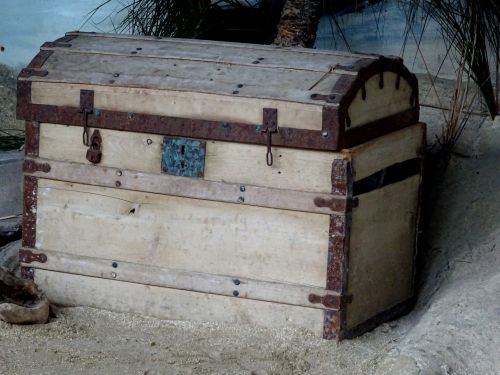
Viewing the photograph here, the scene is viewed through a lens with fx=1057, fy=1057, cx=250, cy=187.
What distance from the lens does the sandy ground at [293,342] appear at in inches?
131

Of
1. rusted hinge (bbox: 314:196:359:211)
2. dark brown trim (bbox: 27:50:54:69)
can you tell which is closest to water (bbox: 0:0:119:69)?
dark brown trim (bbox: 27:50:54:69)

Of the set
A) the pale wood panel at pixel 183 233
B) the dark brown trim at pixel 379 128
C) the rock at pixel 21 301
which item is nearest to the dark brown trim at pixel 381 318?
the pale wood panel at pixel 183 233

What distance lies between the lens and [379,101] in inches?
151

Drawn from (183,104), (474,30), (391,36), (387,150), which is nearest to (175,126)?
(183,104)

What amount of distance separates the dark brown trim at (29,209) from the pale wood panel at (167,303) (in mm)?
128

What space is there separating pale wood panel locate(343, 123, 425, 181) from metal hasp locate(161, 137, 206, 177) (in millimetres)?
527

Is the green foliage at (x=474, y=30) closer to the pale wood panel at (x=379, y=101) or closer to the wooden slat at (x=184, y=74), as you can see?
the pale wood panel at (x=379, y=101)

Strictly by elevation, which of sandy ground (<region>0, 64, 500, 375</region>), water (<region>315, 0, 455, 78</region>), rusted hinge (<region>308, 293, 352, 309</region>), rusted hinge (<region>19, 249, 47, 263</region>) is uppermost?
water (<region>315, 0, 455, 78</region>)

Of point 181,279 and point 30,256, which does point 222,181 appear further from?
point 30,256

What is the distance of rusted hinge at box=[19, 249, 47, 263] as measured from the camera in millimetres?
4051

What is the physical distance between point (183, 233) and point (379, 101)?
86cm

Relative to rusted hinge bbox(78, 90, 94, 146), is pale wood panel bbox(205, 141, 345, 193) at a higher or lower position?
lower

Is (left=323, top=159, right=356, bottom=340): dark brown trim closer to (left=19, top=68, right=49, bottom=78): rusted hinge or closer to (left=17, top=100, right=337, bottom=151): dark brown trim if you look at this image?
(left=17, top=100, right=337, bottom=151): dark brown trim

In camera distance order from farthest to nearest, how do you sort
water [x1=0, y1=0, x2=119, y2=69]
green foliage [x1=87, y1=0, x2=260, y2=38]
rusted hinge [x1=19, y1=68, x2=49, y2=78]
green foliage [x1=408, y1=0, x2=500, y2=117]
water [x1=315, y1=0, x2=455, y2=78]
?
1. water [x1=0, y1=0, x2=119, y2=69]
2. water [x1=315, y1=0, x2=455, y2=78]
3. green foliage [x1=87, y1=0, x2=260, y2=38]
4. green foliage [x1=408, y1=0, x2=500, y2=117]
5. rusted hinge [x1=19, y1=68, x2=49, y2=78]
